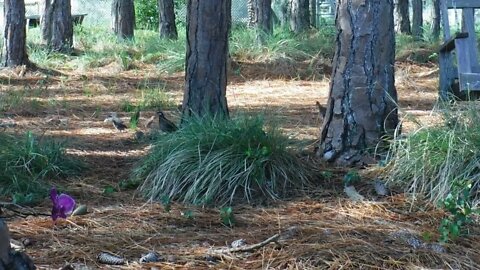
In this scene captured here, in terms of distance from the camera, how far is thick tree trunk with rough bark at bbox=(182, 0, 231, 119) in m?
5.96

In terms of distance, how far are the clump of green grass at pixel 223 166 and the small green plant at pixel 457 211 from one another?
993mm

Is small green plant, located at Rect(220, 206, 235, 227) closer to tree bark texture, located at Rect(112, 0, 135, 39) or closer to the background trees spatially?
the background trees

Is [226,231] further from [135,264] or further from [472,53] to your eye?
[472,53]

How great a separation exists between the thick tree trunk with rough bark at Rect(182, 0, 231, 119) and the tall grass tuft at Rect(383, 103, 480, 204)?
1.64 m

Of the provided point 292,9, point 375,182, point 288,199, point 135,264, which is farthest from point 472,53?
point 292,9

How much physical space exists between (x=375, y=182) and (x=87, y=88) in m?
6.93

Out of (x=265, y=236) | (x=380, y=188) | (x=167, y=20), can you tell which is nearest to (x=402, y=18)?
(x=167, y=20)

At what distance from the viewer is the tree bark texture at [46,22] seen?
1480 cm

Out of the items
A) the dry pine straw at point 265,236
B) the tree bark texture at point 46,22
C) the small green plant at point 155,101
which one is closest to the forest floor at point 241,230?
the dry pine straw at point 265,236

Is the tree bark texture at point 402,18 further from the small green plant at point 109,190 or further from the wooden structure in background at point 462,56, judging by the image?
the small green plant at point 109,190

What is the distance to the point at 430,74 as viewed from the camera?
12.4 metres

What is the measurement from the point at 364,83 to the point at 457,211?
5.11 ft

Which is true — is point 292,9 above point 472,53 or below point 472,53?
above

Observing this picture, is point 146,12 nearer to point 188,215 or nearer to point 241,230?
point 188,215
